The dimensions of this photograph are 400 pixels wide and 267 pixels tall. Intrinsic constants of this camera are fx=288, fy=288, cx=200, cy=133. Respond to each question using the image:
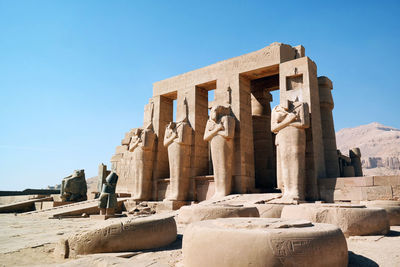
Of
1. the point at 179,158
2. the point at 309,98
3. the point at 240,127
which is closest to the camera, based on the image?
the point at 309,98

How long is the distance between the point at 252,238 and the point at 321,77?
28.9 feet

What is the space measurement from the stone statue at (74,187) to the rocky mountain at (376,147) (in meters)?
33.5

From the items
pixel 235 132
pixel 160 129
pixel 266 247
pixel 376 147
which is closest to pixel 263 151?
pixel 235 132

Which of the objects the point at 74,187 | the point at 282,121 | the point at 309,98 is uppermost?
the point at 309,98

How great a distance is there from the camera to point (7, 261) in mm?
3627

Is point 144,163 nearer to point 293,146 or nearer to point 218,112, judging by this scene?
point 218,112

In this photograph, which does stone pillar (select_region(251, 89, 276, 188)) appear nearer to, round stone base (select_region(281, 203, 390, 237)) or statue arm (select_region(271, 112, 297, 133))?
statue arm (select_region(271, 112, 297, 133))

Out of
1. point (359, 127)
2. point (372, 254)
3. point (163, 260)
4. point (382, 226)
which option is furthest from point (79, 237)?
point (359, 127)

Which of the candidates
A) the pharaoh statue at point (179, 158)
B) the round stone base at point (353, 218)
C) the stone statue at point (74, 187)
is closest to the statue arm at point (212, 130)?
the pharaoh statue at point (179, 158)

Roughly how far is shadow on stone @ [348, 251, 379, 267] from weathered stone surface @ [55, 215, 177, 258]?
238 cm

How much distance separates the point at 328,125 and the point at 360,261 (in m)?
7.45

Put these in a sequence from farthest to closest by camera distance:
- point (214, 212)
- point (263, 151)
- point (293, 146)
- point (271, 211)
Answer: point (263, 151)
point (293, 146)
point (271, 211)
point (214, 212)

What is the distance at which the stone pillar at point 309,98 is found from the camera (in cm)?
830

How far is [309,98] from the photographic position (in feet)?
28.6
